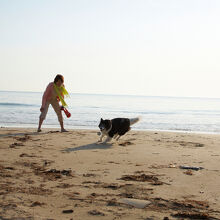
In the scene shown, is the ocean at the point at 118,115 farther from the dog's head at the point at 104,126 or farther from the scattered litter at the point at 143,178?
the scattered litter at the point at 143,178

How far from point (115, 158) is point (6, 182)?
2.46m

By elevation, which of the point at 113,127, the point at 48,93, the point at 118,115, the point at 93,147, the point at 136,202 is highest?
the point at 48,93

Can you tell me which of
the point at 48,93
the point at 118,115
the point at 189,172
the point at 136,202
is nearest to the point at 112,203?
the point at 136,202

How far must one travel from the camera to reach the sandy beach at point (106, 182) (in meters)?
→ 3.14

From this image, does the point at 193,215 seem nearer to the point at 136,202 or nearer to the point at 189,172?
the point at 136,202

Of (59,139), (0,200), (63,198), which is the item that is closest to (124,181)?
(63,198)

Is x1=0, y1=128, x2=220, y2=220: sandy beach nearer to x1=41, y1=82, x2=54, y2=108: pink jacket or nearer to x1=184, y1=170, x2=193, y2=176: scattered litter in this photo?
x1=184, y1=170, x2=193, y2=176: scattered litter

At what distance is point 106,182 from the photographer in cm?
425

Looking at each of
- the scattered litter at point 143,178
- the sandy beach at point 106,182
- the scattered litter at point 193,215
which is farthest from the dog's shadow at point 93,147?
the scattered litter at point 193,215

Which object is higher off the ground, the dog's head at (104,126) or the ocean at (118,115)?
the dog's head at (104,126)

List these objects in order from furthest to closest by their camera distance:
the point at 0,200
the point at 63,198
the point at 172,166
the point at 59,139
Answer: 1. the point at 59,139
2. the point at 172,166
3. the point at 63,198
4. the point at 0,200

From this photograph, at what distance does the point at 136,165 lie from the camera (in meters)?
5.46

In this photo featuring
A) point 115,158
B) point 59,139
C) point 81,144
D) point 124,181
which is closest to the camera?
point 124,181

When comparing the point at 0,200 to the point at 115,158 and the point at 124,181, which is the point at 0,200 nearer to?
the point at 124,181
